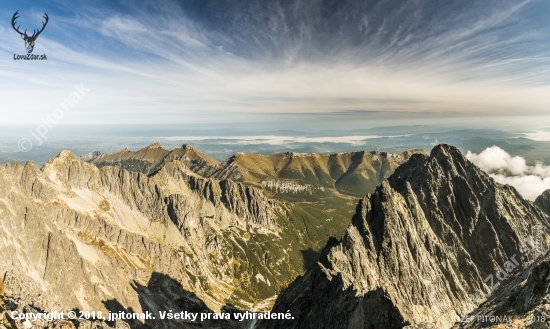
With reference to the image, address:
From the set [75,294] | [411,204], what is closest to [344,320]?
[411,204]

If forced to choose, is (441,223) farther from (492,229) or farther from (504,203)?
(504,203)

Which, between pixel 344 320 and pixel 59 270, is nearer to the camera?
pixel 344 320

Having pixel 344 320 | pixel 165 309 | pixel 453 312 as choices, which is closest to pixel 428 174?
pixel 453 312

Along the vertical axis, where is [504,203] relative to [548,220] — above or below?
above

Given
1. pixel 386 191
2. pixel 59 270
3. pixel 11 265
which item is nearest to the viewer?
pixel 11 265

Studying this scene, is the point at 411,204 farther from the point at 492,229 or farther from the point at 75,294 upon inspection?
the point at 75,294

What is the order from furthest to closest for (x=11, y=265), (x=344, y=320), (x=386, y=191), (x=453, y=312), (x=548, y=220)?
(x=548, y=220), (x=386, y=191), (x=453, y=312), (x=11, y=265), (x=344, y=320)

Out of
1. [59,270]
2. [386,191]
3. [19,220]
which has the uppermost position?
[386,191]
